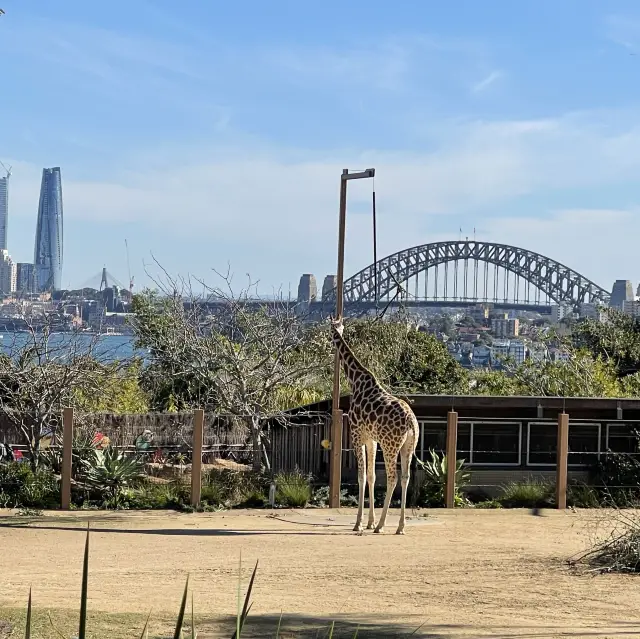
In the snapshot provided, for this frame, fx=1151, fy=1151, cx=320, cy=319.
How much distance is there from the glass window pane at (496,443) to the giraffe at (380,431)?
5467 millimetres

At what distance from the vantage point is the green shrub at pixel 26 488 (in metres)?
19.4

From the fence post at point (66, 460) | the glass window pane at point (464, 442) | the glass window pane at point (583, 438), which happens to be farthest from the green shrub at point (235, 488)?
the glass window pane at point (583, 438)

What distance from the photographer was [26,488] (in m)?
19.6

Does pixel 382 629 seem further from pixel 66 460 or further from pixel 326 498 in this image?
pixel 326 498

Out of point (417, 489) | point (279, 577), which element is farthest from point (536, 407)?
point (279, 577)

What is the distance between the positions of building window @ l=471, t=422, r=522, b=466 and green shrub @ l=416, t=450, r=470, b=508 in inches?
84.9

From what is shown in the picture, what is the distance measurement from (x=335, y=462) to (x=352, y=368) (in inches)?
93.3

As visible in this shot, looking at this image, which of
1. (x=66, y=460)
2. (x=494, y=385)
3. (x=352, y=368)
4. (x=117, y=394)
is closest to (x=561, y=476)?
(x=352, y=368)

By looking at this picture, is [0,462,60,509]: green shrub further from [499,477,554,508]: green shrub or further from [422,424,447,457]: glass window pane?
[499,477,554,508]: green shrub

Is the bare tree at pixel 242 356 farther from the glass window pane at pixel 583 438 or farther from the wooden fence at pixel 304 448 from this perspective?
the glass window pane at pixel 583 438

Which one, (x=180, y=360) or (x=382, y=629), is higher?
(x=180, y=360)

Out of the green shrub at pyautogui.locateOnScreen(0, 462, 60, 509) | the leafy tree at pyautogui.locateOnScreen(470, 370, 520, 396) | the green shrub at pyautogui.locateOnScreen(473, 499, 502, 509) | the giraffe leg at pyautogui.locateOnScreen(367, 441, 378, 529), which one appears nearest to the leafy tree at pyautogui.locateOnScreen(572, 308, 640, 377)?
the leafy tree at pyautogui.locateOnScreen(470, 370, 520, 396)

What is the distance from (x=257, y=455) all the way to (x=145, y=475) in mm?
2247

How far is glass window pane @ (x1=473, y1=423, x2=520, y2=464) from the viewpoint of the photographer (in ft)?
76.9
